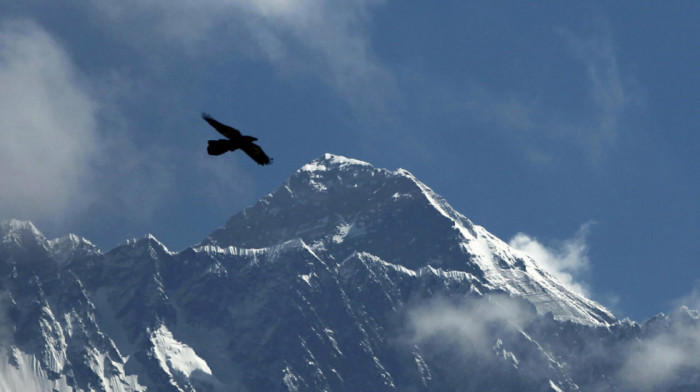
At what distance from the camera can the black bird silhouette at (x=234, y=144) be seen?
197ft

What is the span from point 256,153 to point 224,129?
5.82 ft

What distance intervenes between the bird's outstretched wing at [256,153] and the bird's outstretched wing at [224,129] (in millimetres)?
583

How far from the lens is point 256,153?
201ft

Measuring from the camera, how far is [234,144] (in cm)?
6081

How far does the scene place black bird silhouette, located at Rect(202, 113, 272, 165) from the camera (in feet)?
197

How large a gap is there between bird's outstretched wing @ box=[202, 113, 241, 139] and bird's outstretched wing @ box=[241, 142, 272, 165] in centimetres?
58

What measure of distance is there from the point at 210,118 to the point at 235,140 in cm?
158

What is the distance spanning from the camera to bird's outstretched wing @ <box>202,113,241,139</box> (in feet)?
196

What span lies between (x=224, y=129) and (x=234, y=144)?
0.96 metres

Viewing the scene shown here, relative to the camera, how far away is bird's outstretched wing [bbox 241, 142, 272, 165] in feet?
199

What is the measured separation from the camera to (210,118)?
196 feet

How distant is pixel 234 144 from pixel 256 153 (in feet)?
3.03

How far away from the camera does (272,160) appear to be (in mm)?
61219

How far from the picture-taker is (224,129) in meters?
60.1
